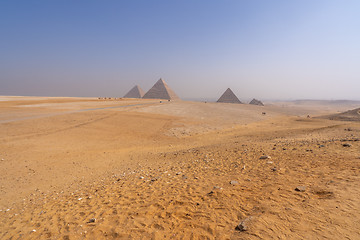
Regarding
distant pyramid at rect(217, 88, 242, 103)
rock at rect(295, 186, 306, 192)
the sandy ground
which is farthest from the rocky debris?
distant pyramid at rect(217, 88, 242, 103)

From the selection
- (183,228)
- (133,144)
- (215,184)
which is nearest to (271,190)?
(215,184)

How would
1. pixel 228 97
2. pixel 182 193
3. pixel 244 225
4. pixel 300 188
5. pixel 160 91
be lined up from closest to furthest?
pixel 244 225
pixel 300 188
pixel 182 193
pixel 228 97
pixel 160 91

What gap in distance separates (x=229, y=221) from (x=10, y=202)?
625 centimetres

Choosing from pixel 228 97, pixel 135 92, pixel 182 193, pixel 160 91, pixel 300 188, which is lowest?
pixel 182 193

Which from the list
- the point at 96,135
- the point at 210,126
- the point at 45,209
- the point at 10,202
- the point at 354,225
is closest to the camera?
the point at 354,225

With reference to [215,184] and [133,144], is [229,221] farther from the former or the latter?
[133,144]

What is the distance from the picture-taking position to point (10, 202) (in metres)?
5.36

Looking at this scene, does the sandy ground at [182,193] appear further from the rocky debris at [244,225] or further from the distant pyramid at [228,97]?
the distant pyramid at [228,97]

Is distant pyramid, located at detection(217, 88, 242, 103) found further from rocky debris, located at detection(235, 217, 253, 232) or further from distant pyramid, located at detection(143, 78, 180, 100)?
rocky debris, located at detection(235, 217, 253, 232)

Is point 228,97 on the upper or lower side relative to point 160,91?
lower

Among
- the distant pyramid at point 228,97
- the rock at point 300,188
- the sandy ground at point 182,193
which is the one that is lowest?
the sandy ground at point 182,193

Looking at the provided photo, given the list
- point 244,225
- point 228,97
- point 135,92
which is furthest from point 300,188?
point 135,92

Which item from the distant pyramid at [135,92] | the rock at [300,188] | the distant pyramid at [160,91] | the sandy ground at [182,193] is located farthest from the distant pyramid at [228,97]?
the rock at [300,188]

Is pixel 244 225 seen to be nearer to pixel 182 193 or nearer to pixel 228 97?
pixel 182 193
